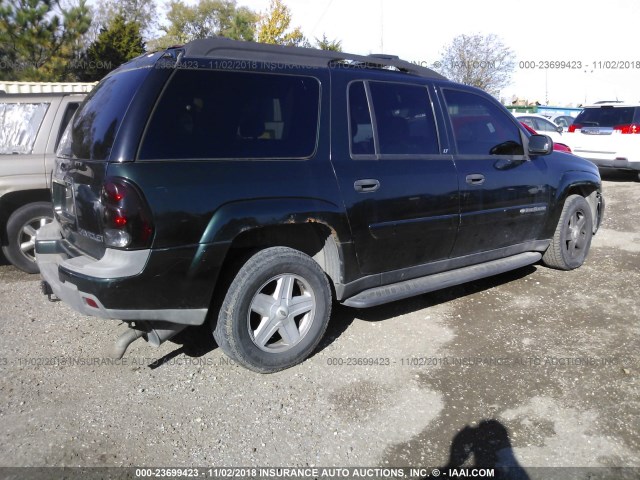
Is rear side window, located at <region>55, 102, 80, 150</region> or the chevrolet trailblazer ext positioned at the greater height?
rear side window, located at <region>55, 102, 80, 150</region>

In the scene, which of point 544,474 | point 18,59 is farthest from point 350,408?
point 18,59

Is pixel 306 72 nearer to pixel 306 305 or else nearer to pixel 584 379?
pixel 306 305

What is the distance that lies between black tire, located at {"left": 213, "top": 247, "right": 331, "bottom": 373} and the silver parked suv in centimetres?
313

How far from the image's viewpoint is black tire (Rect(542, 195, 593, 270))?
207 inches

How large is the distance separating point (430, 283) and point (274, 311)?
1334 millimetres

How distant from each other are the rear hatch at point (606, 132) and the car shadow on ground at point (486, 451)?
10357 mm

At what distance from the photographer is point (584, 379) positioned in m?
3.39

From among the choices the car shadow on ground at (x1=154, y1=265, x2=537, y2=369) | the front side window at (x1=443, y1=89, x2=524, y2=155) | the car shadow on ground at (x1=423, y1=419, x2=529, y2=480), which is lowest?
the car shadow on ground at (x1=423, y1=419, x2=529, y2=480)

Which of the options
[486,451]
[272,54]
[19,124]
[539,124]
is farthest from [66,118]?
[539,124]

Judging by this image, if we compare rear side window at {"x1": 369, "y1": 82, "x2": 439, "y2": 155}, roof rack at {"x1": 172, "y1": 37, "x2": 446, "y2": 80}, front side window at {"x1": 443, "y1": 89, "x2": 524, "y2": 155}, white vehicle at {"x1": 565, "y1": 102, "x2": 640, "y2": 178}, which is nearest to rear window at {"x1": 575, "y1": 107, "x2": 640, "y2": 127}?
white vehicle at {"x1": 565, "y1": 102, "x2": 640, "y2": 178}

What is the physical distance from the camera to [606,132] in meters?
11.6

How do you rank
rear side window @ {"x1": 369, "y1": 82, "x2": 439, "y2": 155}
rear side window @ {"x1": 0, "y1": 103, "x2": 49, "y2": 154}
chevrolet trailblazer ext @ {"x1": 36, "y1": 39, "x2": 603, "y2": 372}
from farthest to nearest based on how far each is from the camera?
1. rear side window @ {"x1": 0, "y1": 103, "x2": 49, "y2": 154}
2. rear side window @ {"x1": 369, "y1": 82, "x2": 439, "y2": 155}
3. chevrolet trailblazer ext @ {"x1": 36, "y1": 39, "x2": 603, "y2": 372}

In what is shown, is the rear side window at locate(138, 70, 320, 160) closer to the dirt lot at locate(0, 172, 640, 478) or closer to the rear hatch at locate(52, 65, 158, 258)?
the rear hatch at locate(52, 65, 158, 258)

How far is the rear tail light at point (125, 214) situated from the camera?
2730mm
